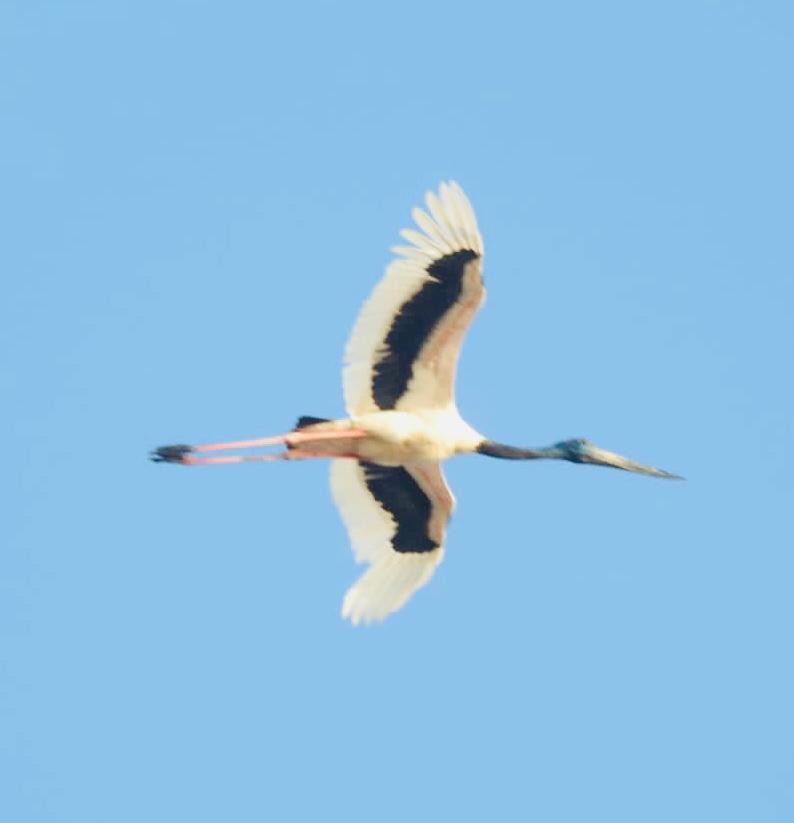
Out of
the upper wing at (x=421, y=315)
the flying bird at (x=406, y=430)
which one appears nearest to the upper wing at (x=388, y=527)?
the flying bird at (x=406, y=430)

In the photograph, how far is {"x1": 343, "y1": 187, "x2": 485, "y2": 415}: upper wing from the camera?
90.0 ft

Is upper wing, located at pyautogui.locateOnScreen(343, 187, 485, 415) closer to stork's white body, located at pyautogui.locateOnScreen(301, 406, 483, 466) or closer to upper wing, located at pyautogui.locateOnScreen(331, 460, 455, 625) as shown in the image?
stork's white body, located at pyautogui.locateOnScreen(301, 406, 483, 466)

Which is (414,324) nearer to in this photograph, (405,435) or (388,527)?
(405,435)

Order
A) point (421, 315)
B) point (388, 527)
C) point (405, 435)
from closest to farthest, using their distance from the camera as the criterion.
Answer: point (421, 315), point (405, 435), point (388, 527)

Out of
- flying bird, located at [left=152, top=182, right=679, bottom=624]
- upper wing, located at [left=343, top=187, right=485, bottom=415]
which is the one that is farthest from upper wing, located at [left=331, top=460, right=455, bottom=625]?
upper wing, located at [left=343, top=187, right=485, bottom=415]

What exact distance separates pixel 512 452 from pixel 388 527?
1.69 metres

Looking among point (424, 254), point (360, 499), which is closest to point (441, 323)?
point (424, 254)

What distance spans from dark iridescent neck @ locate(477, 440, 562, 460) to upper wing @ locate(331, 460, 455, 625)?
31.0 inches

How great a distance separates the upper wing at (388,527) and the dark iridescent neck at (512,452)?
789mm

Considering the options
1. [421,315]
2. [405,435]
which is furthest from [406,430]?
[421,315]

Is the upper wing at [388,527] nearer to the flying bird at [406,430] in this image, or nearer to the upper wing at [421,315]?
the flying bird at [406,430]

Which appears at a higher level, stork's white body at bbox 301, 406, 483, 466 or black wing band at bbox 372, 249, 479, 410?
black wing band at bbox 372, 249, 479, 410

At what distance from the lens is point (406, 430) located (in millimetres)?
28484

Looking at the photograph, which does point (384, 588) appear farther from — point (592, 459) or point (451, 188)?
point (451, 188)
